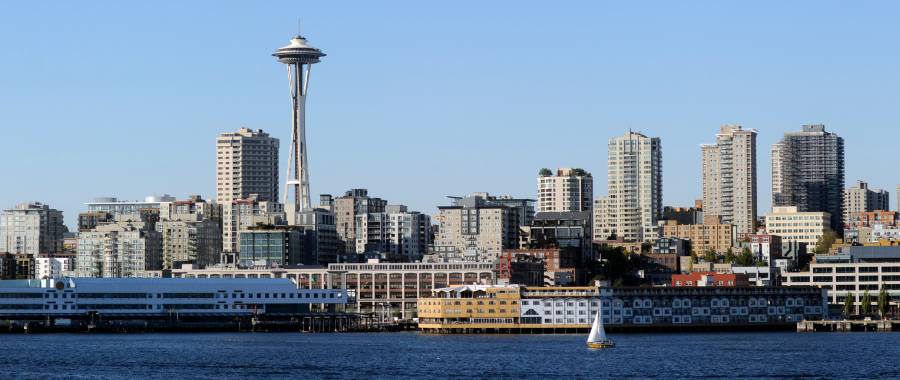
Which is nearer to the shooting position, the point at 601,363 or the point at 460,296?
the point at 601,363

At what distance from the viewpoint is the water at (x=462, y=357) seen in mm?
133000

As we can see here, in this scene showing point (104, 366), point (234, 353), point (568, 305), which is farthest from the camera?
point (568, 305)

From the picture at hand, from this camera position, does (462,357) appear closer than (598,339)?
Yes

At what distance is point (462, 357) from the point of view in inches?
5935

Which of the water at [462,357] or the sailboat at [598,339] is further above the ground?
the sailboat at [598,339]

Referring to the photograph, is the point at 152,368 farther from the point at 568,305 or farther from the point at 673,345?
the point at 568,305

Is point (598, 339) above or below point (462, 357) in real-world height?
above

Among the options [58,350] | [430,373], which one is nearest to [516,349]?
[430,373]

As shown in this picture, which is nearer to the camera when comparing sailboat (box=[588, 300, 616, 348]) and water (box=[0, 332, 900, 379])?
water (box=[0, 332, 900, 379])

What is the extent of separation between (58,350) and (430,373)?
46.6m

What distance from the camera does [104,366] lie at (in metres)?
142

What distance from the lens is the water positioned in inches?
5236

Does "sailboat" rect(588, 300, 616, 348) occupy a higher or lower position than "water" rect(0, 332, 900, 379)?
higher

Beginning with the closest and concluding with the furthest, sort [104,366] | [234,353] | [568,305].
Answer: [104,366], [234,353], [568,305]
